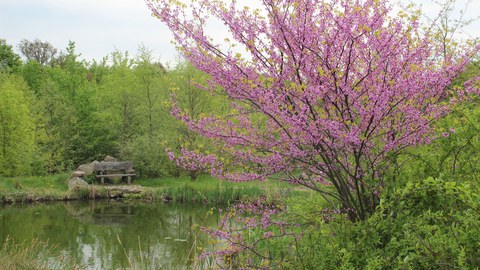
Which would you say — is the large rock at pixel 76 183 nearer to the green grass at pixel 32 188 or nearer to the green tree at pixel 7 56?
the green grass at pixel 32 188

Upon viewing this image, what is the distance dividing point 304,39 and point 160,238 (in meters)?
10.4

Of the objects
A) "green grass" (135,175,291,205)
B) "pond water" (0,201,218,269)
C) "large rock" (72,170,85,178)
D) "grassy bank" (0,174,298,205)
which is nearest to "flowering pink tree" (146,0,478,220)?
"pond water" (0,201,218,269)

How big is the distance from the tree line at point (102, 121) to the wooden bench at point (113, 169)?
0.53 metres

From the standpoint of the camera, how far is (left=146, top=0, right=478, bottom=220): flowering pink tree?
3941mm

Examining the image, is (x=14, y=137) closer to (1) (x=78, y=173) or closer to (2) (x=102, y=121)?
(1) (x=78, y=173)

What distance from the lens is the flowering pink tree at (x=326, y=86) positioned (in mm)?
3941

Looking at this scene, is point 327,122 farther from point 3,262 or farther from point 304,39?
point 3,262

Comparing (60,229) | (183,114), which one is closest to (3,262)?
(183,114)

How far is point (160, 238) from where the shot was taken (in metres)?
13.3

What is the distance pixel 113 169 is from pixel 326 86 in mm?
21147

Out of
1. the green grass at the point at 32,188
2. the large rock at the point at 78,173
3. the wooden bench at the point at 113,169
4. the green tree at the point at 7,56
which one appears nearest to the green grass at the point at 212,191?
the wooden bench at the point at 113,169

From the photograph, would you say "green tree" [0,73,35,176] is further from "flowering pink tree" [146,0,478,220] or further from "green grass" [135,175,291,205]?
"flowering pink tree" [146,0,478,220]

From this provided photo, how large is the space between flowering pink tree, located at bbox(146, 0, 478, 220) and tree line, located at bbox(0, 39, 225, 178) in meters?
17.5

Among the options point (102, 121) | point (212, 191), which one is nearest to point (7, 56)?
point (102, 121)
